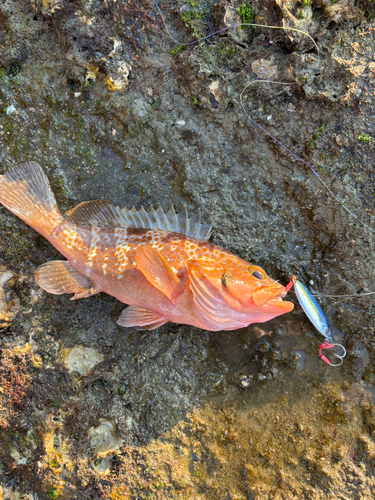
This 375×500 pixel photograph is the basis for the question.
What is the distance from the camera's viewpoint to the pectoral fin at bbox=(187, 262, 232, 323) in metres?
2.81

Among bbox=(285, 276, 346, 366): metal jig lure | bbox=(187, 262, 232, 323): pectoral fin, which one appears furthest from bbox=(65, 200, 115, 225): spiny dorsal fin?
Answer: bbox=(285, 276, 346, 366): metal jig lure

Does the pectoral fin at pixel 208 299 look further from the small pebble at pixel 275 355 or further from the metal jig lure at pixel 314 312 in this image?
the small pebble at pixel 275 355

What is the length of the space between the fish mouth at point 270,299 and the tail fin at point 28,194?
85.0 inches

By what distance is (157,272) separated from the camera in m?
2.87

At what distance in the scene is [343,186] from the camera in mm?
3246

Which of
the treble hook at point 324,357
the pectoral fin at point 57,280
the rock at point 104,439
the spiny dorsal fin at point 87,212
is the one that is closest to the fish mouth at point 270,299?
the treble hook at point 324,357

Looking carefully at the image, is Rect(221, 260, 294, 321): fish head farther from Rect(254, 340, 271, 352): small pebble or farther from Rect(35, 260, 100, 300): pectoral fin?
Rect(35, 260, 100, 300): pectoral fin

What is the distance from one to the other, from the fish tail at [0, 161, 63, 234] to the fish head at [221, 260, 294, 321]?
1869 mm

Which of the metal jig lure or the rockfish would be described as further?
the metal jig lure

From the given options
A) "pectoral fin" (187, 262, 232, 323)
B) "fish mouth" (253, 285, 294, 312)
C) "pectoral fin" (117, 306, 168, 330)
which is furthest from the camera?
"pectoral fin" (117, 306, 168, 330)

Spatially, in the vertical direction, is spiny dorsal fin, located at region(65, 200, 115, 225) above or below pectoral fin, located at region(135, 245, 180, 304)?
above

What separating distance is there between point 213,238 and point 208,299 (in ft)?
2.88

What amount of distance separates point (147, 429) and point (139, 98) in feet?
11.5

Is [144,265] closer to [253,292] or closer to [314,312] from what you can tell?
[253,292]
